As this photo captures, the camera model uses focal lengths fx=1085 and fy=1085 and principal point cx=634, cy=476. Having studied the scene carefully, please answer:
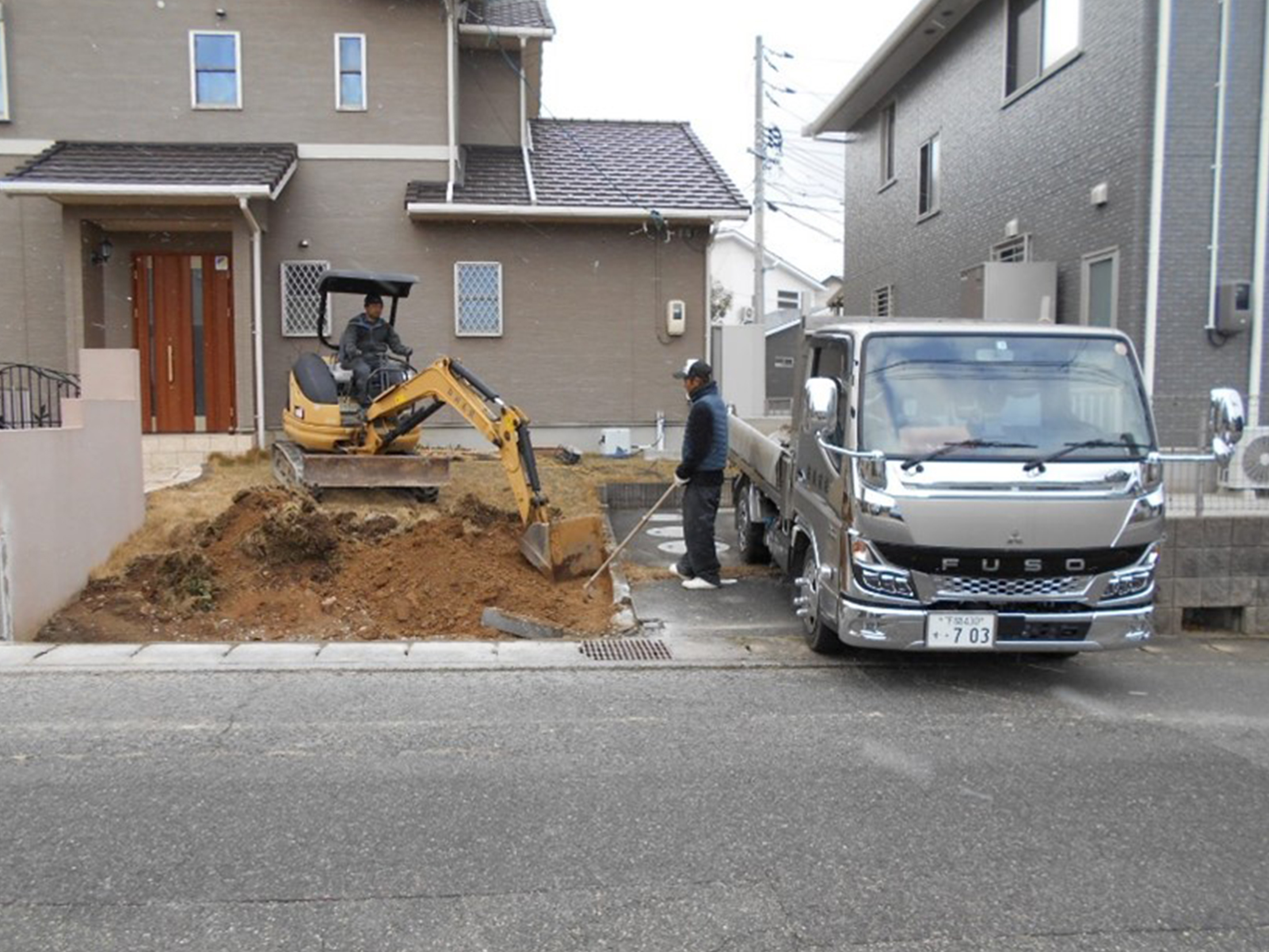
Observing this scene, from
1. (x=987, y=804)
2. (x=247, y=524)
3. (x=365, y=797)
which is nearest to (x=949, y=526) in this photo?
(x=987, y=804)

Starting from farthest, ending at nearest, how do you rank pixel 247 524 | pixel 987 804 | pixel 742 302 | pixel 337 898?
pixel 742 302
pixel 247 524
pixel 987 804
pixel 337 898

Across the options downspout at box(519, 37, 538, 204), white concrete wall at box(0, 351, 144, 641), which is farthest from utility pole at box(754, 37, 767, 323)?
white concrete wall at box(0, 351, 144, 641)

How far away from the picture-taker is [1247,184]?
11.3 meters

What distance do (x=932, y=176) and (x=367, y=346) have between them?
439 inches

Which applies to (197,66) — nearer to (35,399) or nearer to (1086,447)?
(35,399)

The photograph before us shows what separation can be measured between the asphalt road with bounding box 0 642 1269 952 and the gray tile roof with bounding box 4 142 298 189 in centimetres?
914

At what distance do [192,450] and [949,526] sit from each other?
1148 centimetres

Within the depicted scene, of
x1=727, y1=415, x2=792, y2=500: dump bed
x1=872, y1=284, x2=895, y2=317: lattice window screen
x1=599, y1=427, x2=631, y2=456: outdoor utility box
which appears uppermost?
x1=872, y1=284, x2=895, y2=317: lattice window screen

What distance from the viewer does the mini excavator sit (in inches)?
363

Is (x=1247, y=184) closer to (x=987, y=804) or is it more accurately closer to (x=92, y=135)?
(x=987, y=804)

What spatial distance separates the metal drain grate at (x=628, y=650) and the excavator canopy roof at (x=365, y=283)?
5.31 m

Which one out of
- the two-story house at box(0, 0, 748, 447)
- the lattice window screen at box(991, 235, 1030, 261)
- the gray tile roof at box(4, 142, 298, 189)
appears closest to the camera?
the gray tile roof at box(4, 142, 298, 189)

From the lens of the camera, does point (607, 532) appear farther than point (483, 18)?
No

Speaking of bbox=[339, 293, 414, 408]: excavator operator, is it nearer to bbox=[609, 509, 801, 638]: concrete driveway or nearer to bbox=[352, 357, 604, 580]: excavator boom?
bbox=[352, 357, 604, 580]: excavator boom
